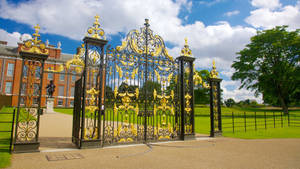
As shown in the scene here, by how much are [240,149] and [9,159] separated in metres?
6.49

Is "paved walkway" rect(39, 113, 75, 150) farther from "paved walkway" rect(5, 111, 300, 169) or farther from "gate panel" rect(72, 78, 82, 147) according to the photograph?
"paved walkway" rect(5, 111, 300, 169)

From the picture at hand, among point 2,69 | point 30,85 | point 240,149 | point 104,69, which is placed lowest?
point 240,149

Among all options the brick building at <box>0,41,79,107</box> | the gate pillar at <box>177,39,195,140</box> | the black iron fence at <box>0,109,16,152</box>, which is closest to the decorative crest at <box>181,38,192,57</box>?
the gate pillar at <box>177,39,195,140</box>

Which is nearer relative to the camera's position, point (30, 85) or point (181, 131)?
point (30, 85)

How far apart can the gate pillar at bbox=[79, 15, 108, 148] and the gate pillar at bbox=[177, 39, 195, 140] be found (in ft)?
11.0

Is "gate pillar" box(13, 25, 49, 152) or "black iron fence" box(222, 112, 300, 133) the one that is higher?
"gate pillar" box(13, 25, 49, 152)

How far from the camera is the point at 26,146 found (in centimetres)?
531

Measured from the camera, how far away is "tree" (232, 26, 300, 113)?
2472 centimetres

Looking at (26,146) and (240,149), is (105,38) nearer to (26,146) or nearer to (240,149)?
(26,146)

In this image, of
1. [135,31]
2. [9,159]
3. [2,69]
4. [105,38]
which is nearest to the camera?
[9,159]

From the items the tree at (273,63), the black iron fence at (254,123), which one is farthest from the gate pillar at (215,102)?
the tree at (273,63)

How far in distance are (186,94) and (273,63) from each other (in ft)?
78.2

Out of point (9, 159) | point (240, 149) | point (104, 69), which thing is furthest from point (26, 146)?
point (240, 149)

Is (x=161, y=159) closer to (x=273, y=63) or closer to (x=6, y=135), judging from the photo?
(x=6, y=135)
